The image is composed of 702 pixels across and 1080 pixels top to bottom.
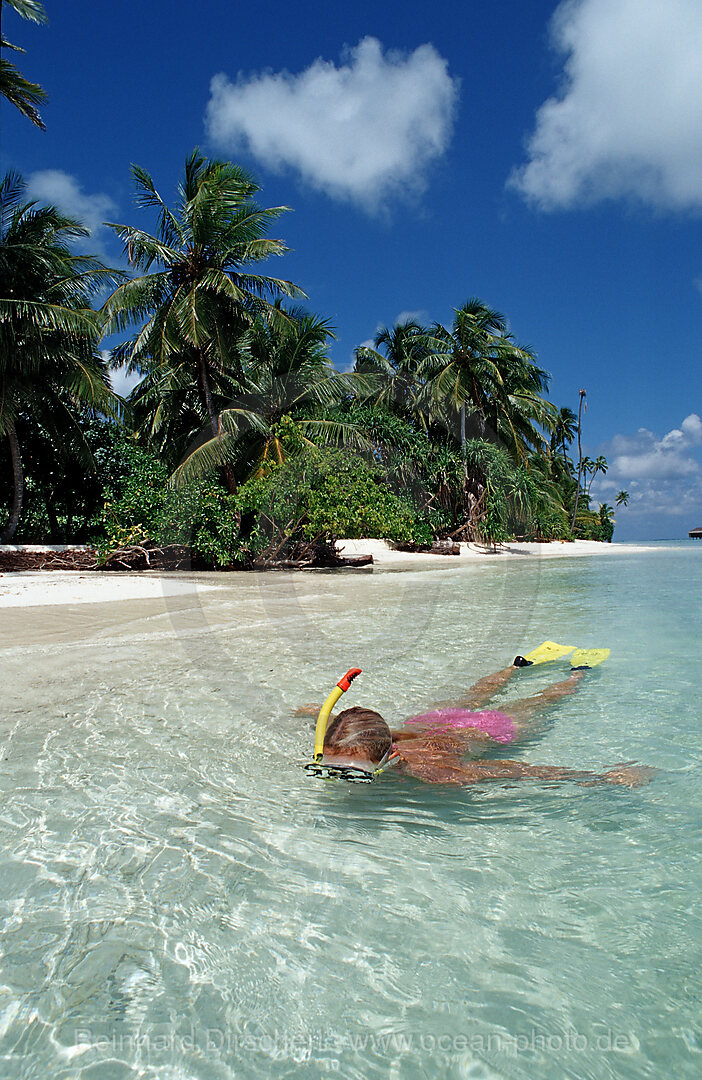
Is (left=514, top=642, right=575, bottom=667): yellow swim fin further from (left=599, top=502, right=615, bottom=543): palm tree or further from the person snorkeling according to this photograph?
(left=599, top=502, right=615, bottom=543): palm tree

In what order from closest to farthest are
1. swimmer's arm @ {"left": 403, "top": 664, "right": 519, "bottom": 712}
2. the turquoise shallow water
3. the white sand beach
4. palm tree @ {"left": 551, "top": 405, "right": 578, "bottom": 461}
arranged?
the turquoise shallow water, swimmer's arm @ {"left": 403, "top": 664, "right": 519, "bottom": 712}, the white sand beach, palm tree @ {"left": 551, "top": 405, "right": 578, "bottom": 461}

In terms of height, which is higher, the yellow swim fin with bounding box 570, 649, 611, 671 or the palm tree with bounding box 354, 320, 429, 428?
the palm tree with bounding box 354, 320, 429, 428

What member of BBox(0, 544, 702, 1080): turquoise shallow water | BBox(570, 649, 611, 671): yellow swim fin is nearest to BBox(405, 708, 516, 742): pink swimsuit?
BBox(0, 544, 702, 1080): turquoise shallow water

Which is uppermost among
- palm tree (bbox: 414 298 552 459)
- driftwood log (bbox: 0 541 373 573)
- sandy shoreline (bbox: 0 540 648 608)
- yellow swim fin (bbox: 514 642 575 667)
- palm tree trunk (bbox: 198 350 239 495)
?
palm tree (bbox: 414 298 552 459)

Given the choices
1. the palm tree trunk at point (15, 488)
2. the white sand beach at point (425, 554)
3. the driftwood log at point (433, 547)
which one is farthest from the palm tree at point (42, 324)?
the driftwood log at point (433, 547)

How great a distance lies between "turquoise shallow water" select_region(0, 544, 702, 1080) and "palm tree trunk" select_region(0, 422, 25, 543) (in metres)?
13.4

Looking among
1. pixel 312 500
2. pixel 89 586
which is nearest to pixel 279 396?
pixel 312 500

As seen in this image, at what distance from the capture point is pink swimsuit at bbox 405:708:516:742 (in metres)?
3.66

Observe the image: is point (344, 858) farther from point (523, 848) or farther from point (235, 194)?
point (235, 194)

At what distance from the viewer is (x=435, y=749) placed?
328 cm

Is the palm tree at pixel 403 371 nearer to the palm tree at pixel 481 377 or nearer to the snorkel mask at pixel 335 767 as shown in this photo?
the palm tree at pixel 481 377

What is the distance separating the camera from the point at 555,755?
3.30 metres

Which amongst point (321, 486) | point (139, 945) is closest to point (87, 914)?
point (139, 945)

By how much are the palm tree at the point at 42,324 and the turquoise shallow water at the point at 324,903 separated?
12538 mm
